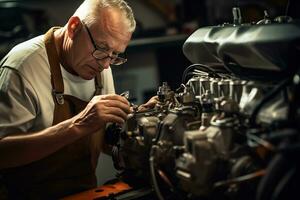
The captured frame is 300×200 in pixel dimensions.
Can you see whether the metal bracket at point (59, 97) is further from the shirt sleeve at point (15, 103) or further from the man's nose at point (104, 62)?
the man's nose at point (104, 62)

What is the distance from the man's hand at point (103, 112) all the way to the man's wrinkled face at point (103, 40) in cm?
26

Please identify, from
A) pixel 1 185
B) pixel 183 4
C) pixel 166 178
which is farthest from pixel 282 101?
pixel 183 4

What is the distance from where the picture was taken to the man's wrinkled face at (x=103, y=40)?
1753 mm

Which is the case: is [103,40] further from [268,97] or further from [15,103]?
[268,97]

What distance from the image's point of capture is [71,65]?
1.90 metres

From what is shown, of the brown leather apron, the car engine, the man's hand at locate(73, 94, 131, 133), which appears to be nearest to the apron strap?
the brown leather apron

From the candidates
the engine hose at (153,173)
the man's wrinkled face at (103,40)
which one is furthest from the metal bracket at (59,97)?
the engine hose at (153,173)

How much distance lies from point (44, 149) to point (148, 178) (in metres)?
0.43

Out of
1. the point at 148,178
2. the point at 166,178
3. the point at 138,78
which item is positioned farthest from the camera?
the point at 138,78

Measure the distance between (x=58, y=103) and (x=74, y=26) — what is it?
13.5 inches

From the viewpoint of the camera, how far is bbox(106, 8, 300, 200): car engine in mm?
1066

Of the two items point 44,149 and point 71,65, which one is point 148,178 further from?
point 71,65

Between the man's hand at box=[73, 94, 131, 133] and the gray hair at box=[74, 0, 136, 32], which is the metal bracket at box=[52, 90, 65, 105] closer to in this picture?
the man's hand at box=[73, 94, 131, 133]

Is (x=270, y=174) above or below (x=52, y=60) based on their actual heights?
below
